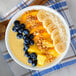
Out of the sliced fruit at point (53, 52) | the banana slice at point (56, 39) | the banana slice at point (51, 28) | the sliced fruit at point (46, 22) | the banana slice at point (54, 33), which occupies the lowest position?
the sliced fruit at point (53, 52)

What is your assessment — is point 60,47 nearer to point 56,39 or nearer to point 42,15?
point 56,39

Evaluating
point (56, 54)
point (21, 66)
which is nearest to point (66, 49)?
point (56, 54)

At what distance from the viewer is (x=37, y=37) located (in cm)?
82

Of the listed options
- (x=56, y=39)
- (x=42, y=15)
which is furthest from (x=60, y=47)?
(x=42, y=15)

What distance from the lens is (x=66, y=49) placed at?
2.73ft

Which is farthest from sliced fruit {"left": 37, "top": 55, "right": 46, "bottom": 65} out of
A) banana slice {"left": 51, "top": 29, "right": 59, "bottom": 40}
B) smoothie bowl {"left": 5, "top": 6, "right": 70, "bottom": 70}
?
banana slice {"left": 51, "top": 29, "right": 59, "bottom": 40}

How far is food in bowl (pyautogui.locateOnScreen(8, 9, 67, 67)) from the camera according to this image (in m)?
0.80

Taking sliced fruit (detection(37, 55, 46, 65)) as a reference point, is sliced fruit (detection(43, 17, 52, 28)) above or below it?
above

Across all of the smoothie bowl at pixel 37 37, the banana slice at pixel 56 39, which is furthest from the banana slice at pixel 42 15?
the banana slice at pixel 56 39

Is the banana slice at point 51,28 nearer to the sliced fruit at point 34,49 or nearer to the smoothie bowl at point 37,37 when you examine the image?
the smoothie bowl at point 37,37

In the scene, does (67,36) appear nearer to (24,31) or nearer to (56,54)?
(56,54)

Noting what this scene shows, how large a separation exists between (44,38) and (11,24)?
189mm

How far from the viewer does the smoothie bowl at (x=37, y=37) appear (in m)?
0.80

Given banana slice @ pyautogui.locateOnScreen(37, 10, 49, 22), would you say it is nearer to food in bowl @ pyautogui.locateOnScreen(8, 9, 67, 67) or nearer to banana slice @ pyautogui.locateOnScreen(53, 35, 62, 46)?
food in bowl @ pyautogui.locateOnScreen(8, 9, 67, 67)
